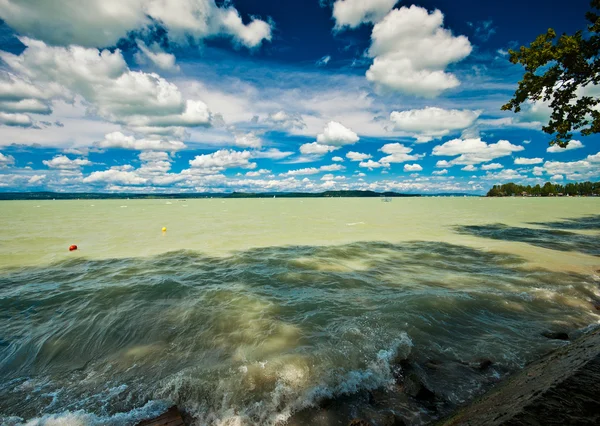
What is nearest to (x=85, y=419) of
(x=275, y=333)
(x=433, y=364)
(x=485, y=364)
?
(x=275, y=333)

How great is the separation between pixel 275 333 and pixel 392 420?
436 cm

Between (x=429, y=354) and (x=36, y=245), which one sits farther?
(x=36, y=245)

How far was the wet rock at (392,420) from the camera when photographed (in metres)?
4.94

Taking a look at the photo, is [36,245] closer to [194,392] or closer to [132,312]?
[132,312]

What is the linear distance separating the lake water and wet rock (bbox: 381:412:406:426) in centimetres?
12

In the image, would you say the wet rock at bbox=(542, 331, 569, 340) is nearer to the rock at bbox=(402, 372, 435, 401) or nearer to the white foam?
the rock at bbox=(402, 372, 435, 401)

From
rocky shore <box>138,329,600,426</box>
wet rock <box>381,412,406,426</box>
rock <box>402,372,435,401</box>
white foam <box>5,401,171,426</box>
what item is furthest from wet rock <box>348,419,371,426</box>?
white foam <box>5,401,171,426</box>

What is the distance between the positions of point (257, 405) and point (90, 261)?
60.0ft

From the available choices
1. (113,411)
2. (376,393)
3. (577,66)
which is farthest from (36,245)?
(577,66)

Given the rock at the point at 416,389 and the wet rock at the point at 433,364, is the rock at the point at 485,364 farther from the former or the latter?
the rock at the point at 416,389

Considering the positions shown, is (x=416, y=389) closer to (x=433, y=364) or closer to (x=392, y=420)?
(x=392, y=420)

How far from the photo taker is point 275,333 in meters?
8.66

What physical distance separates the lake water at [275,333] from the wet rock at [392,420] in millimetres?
117

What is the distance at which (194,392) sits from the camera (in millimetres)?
6113
